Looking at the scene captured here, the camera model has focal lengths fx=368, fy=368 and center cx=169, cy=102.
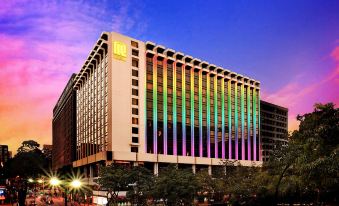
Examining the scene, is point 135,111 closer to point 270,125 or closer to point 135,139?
point 135,139

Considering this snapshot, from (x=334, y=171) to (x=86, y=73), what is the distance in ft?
368

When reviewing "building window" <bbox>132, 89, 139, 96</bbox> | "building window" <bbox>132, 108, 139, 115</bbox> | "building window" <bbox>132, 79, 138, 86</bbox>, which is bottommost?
"building window" <bbox>132, 108, 139, 115</bbox>

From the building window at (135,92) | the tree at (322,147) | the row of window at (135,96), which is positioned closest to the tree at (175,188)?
the tree at (322,147)

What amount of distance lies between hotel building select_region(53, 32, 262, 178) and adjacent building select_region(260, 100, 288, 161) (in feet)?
94.2

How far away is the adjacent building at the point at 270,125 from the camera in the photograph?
171325mm

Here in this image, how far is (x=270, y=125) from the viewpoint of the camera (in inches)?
7047

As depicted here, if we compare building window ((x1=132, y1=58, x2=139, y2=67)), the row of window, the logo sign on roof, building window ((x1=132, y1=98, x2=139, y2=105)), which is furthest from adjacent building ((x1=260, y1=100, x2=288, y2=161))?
the logo sign on roof

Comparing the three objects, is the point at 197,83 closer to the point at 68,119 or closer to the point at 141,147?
the point at 141,147

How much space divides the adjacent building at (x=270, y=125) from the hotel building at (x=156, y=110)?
28714mm

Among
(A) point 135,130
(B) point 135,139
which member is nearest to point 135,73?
(A) point 135,130

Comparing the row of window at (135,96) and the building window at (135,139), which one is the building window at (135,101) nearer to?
the row of window at (135,96)

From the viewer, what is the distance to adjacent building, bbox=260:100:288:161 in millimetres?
171325

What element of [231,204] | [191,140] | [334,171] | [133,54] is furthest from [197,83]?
[334,171]

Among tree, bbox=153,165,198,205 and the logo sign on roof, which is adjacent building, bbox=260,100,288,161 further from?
tree, bbox=153,165,198,205
